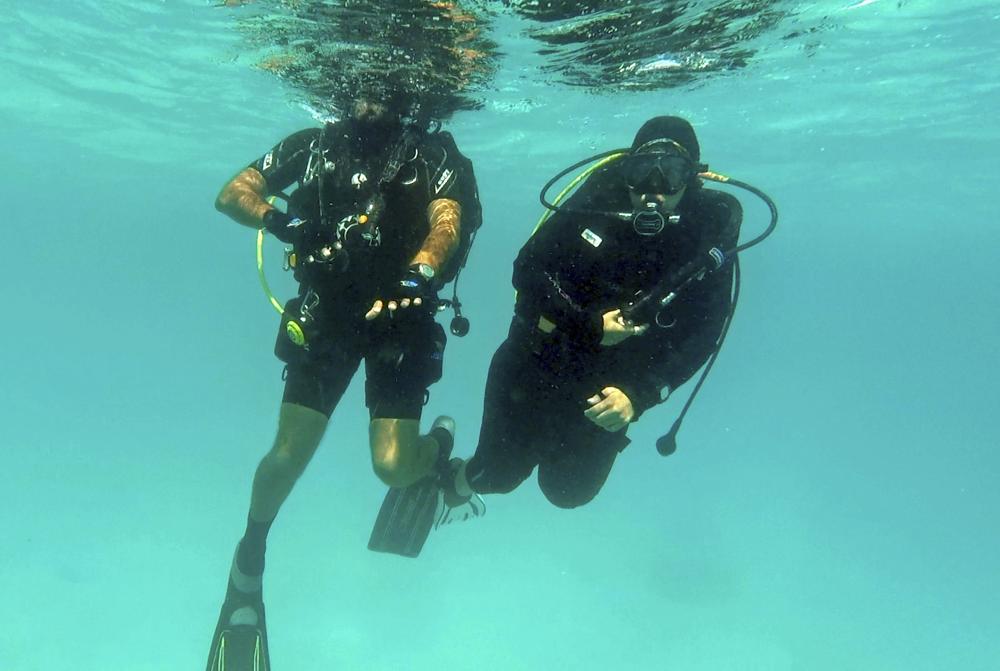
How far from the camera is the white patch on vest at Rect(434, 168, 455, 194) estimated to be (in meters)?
6.30

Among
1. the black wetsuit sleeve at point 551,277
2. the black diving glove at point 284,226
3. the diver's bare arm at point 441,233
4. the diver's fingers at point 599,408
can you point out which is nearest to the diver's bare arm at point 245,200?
the black diving glove at point 284,226

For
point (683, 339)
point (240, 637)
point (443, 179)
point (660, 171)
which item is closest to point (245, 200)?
point (443, 179)

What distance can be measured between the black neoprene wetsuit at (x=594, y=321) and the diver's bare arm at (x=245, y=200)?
86.9 inches

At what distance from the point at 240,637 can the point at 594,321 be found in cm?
387

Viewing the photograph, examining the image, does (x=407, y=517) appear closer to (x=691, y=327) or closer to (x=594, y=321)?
(x=594, y=321)

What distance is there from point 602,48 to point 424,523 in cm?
664

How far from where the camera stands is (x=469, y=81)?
38.8 feet

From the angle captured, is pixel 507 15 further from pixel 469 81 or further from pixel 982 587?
pixel 982 587

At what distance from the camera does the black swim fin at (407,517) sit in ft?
23.6

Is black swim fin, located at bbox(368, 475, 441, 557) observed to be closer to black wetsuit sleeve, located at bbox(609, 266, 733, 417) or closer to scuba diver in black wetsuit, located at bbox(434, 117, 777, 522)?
scuba diver in black wetsuit, located at bbox(434, 117, 777, 522)

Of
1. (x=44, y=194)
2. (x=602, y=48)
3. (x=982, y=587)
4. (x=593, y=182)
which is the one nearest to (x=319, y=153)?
(x=593, y=182)

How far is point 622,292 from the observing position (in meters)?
5.64

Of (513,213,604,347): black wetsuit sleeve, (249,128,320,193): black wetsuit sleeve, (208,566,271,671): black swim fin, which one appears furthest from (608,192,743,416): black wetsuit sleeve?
(208,566,271,671): black swim fin

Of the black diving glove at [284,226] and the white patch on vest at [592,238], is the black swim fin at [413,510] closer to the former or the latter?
the black diving glove at [284,226]
